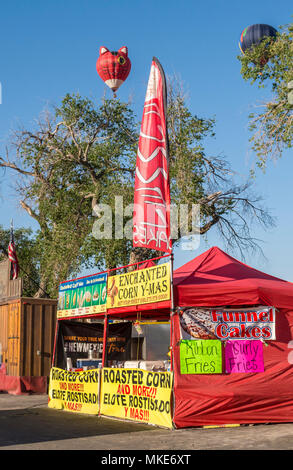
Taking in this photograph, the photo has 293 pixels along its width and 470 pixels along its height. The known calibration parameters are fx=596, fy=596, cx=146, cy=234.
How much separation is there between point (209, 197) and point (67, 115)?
9.14 m

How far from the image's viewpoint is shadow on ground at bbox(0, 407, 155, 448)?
10148mm

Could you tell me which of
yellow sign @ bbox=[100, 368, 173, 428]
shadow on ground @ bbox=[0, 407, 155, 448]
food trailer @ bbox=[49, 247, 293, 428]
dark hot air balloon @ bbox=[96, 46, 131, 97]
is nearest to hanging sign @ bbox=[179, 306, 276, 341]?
food trailer @ bbox=[49, 247, 293, 428]

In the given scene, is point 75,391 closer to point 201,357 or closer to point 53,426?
point 53,426

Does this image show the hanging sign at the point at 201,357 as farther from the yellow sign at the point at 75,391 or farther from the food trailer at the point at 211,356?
the yellow sign at the point at 75,391

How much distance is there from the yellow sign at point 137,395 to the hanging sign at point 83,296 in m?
1.78

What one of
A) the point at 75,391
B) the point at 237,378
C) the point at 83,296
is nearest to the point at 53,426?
the point at 75,391

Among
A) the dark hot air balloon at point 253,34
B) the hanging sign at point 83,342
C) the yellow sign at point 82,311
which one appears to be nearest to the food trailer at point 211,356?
the yellow sign at point 82,311

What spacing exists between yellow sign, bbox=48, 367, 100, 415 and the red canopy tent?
9.83 feet

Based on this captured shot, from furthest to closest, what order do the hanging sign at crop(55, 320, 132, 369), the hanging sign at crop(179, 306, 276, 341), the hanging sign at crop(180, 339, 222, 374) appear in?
1. the hanging sign at crop(55, 320, 132, 369)
2. the hanging sign at crop(179, 306, 276, 341)
3. the hanging sign at crop(180, 339, 222, 374)

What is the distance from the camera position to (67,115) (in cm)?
3097

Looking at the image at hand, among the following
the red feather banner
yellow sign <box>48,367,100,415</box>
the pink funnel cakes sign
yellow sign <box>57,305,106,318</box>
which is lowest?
A: yellow sign <box>48,367,100,415</box>

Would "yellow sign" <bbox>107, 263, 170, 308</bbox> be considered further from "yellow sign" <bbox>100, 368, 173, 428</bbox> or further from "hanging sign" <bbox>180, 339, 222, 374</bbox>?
"yellow sign" <bbox>100, 368, 173, 428</bbox>

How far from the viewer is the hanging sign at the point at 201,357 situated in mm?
11375

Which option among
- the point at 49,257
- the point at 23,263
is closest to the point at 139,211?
the point at 49,257
